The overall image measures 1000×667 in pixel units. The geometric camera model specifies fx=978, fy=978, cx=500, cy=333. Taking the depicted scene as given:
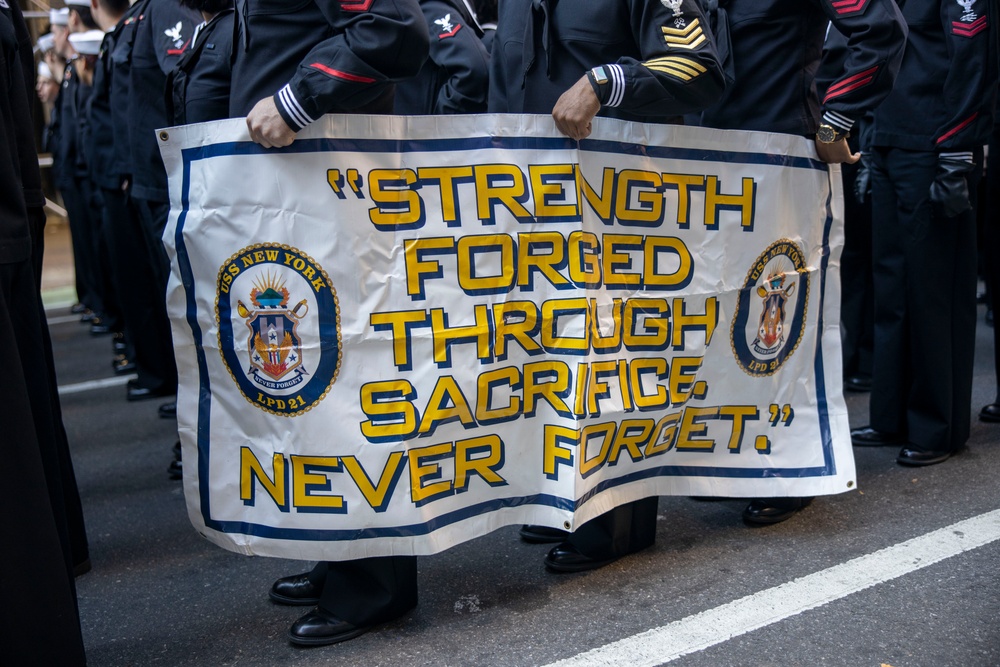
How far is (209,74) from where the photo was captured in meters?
3.18

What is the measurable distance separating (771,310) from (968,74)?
52.4 inches

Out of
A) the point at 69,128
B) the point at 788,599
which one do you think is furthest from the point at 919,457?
the point at 69,128

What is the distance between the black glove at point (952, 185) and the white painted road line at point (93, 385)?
190 inches

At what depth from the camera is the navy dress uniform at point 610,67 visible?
2.63 metres

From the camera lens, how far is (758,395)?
3088 millimetres

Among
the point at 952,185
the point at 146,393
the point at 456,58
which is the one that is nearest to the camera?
the point at 952,185

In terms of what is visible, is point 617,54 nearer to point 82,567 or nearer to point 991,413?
point 82,567

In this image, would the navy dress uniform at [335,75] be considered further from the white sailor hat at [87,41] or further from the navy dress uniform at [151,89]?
the white sailor hat at [87,41]

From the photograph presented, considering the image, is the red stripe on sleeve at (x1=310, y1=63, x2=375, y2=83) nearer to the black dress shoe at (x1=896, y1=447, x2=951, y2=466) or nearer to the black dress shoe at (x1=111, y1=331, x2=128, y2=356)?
the black dress shoe at (x1=896, y1=447, x2=951, y2=466)

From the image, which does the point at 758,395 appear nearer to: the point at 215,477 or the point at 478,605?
the point at 478,605

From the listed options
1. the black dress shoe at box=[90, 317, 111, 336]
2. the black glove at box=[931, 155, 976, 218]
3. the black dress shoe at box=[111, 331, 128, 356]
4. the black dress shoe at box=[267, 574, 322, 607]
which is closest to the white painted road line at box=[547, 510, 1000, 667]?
the black dress shoe at box=[267, 574, 322, 607]

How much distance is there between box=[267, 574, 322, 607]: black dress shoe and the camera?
2812mm

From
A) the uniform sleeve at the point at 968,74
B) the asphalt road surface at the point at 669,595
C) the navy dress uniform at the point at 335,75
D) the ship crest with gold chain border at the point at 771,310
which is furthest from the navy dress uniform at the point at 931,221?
the navy dress uniform at the point at 335,75

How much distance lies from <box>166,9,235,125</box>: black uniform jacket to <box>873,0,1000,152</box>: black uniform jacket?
2459 mm
